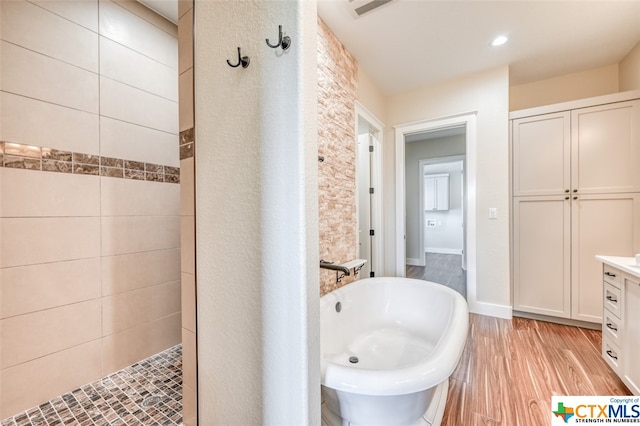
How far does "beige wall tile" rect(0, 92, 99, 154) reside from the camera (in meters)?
1.40

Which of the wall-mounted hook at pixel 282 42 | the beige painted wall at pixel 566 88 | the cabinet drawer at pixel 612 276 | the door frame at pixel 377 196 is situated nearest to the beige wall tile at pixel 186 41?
the wall-mounted hook at pixel 282 42

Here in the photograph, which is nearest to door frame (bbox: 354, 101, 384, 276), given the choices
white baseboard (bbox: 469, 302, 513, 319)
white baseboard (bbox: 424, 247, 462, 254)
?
white baseboard (bbox: 469, 302, 513, 319)

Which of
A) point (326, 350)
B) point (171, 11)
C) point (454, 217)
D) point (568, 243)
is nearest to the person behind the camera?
point (326, 350)

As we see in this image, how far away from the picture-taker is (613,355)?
1700mm

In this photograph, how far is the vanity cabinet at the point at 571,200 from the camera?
91.8 inches

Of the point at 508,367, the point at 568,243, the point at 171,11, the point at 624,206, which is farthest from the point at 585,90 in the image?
the point at 171,11

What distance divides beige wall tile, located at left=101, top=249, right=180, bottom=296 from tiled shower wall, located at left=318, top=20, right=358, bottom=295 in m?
1.28

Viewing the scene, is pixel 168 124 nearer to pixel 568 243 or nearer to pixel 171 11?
pixel 171 11

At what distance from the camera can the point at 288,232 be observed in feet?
2.47

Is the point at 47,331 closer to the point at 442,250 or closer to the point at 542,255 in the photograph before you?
the point at 542,255

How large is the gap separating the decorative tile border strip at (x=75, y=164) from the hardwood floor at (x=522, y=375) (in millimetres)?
2589

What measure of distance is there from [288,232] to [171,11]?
236cm

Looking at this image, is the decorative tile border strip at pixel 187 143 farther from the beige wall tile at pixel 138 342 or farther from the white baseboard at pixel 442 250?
the white baseboard at pixel 442 250

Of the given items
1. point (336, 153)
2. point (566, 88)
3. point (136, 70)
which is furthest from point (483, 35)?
point (136, 70)
